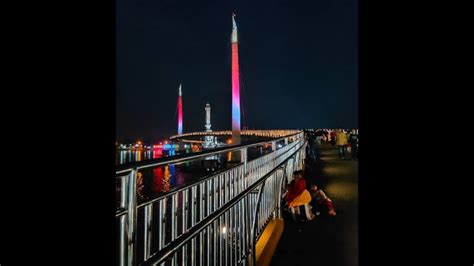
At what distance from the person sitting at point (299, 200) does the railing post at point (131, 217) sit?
4.01 meters

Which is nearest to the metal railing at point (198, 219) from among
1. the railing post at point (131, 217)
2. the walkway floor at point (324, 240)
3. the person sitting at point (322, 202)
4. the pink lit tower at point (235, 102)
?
the railing post at point (131, 217)

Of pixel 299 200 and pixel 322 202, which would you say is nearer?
pixel 299 200

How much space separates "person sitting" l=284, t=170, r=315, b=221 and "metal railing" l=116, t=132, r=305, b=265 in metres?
0.36

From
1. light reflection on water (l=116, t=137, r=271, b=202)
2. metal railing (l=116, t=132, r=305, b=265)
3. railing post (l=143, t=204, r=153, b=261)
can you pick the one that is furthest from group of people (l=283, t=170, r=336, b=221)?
railing post (l=143, t=204, r=153, b=261)

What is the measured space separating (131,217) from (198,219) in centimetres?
146

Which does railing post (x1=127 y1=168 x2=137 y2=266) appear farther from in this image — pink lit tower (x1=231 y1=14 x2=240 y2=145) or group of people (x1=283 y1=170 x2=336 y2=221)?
pink lit tower (x1=231 y1=14 x2=240 y2=145)

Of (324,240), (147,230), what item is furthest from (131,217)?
(324,240)

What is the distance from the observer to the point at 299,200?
18.7ft

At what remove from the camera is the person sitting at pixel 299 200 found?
18.6ft

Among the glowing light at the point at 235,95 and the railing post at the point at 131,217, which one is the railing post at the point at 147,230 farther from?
the glowing light at the point at 235,95

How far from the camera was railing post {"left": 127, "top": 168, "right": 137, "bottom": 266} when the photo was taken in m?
1.98

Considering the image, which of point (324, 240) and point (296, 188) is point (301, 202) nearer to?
point (296, 188)

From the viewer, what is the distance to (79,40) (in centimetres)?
190

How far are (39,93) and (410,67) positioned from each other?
206 centimetres
